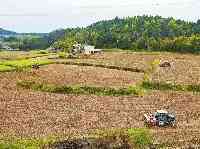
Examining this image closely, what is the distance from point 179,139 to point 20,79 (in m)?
19.6

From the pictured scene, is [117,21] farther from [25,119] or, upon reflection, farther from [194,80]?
[25,119]

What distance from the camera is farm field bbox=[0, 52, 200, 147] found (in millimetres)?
23625

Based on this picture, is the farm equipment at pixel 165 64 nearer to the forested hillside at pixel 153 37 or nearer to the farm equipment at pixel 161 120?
the forested hillside at pixel 153 37

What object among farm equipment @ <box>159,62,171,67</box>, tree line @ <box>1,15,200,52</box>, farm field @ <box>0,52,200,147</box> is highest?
tree line @ <box>1,15,200,52</box>

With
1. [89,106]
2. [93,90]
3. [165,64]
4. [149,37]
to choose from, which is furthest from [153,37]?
[89,106]

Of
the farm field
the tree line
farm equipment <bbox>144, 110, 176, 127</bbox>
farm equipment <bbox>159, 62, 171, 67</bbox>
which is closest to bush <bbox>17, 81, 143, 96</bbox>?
the farm field

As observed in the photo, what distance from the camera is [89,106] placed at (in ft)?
97.9

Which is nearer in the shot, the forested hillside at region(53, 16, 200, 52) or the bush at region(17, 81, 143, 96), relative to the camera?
the bush at region(17, 81, 143, 96)

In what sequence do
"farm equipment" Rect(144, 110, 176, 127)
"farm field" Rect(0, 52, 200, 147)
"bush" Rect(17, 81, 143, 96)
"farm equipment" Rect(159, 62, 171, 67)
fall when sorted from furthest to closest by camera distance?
"farm equipment" Rect(159, 62, 171, 67) < "bush" Rect(17, 81, 143, 96) < "farm equipment" Rect(144, 110, 176, 127) < "farm field" Rect(0, 52, 200, 147)

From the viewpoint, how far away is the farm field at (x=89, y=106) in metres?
23.6

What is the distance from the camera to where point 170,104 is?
30.9 meters

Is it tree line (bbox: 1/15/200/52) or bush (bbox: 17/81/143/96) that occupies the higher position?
tree line (bbox: 1/15/200/52)

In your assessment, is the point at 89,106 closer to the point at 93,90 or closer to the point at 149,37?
the point at 93,90

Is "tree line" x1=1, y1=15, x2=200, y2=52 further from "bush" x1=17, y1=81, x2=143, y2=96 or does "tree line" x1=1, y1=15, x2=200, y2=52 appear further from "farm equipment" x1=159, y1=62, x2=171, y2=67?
"bush" x1=17, y1=81, x2=143, y2=96
